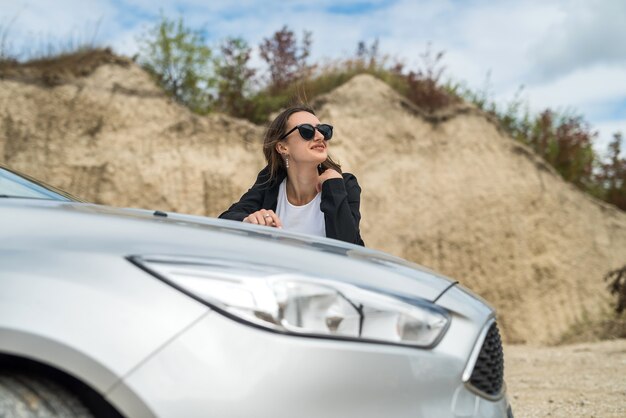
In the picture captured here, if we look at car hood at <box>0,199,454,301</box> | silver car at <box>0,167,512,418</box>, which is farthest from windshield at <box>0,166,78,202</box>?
silver car at <box>0,167,512,418</box>

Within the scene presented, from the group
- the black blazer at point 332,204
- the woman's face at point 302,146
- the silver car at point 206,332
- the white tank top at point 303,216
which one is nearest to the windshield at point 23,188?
the silver car at point 206,332

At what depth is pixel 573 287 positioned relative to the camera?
35.3 feet

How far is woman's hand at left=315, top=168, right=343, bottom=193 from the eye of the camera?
3.84 metres

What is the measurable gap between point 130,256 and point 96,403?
1.01 ft

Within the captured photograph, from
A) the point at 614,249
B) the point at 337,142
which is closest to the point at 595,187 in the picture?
the point at 614,249

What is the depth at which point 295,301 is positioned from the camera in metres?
1.49

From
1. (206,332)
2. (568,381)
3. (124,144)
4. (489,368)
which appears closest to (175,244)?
(206,332)

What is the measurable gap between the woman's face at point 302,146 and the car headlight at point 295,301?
2357 mm

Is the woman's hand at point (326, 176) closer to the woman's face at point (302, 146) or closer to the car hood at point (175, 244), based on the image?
the woman's face at point (302, 146)

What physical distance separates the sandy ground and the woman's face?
6.50ft

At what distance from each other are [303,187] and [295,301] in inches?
97.7

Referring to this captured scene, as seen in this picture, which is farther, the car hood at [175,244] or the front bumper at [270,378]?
the car hood at [175,244]

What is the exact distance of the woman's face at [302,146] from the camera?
3879mm

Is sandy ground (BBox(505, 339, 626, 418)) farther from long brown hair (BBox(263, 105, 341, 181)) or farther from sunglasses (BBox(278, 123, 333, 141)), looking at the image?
sunglasses (BBox(278, 123, 333, 141))
